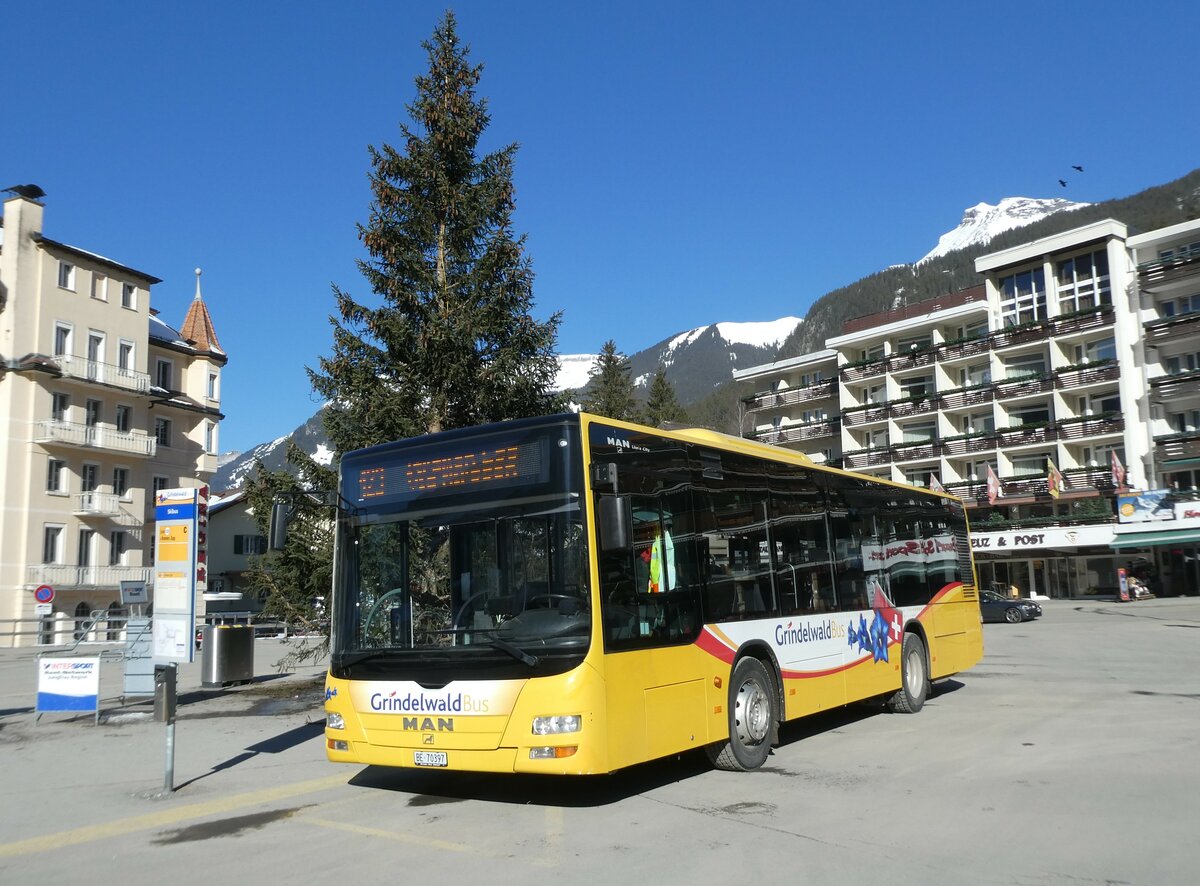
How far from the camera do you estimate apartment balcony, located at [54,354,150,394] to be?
46500 millimetres

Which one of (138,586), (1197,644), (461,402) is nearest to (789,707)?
(461,402)

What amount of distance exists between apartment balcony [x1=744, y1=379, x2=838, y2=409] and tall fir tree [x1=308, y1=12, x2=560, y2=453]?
179ft

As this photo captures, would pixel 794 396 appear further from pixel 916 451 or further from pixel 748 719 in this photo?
pixel 748 719

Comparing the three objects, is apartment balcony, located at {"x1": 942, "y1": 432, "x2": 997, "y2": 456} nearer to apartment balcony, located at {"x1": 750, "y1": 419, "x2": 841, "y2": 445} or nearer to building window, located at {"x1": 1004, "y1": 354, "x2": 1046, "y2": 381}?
building window, located at {"x1": 1004, "y1": 354, "x2": 1046, "y2": 381}

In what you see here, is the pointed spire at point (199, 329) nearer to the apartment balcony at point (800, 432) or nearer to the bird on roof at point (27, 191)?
the bird on roof at point (27, 191)

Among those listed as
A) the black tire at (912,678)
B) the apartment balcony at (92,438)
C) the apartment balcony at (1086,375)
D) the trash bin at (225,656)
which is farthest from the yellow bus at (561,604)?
the apartment balcony at (1086,375)

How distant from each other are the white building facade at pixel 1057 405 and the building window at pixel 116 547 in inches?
1746

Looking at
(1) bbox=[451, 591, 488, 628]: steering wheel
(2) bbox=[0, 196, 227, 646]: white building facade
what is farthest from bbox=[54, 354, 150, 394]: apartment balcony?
(1) bbox=[451, 591, 488, 628]: steering wheel

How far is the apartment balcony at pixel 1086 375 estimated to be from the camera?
5428 cm

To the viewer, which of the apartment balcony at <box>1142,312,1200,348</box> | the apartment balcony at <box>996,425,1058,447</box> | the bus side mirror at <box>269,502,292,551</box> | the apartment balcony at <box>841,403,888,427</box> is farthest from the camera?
the apartment balcony at <box>841,403,888,427</box>

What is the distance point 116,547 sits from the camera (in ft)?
163

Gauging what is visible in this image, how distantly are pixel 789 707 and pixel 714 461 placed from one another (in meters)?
2.64

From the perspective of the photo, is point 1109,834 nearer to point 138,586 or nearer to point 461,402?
point 461,402

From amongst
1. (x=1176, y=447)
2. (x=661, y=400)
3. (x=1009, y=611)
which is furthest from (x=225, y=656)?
(x=661, y=400)
